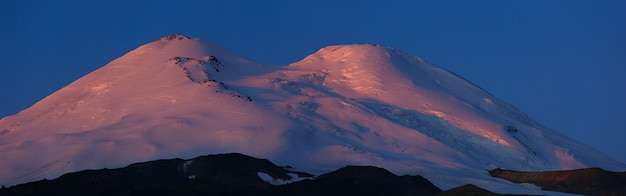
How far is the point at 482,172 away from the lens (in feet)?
430

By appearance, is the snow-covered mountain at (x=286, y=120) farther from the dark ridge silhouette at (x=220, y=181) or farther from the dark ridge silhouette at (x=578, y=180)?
the dark ridge silhouette at (x=578, y=180)

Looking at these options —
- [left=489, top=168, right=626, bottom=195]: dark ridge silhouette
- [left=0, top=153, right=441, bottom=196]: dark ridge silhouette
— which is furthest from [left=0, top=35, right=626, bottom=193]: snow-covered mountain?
[left=489, top=168, right=626, bottom=195]: dark ridge silhouette

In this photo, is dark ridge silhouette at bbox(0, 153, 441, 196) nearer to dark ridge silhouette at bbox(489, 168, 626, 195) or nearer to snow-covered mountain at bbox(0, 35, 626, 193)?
snow-covered mountain at bbox(0, 35, 626, 193)

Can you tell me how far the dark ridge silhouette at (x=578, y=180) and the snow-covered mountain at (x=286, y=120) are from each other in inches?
183

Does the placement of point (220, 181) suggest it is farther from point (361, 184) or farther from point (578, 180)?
point (578, 180)

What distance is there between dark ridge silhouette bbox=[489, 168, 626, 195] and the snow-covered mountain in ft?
15.3

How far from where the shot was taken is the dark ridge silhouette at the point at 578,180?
4774 inches

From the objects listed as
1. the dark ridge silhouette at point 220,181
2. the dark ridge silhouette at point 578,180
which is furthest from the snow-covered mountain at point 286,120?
the dark ridge silhouette at point 578,180

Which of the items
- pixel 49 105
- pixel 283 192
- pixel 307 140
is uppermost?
pixel 49 105

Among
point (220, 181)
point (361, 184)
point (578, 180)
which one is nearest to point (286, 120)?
point (220, 181)

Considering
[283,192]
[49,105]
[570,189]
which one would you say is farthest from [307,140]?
[49,105]

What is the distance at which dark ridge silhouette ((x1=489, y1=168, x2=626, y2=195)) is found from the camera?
121 meters

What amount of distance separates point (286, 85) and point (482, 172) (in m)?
34.9

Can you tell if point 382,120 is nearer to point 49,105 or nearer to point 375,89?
point 375,89
